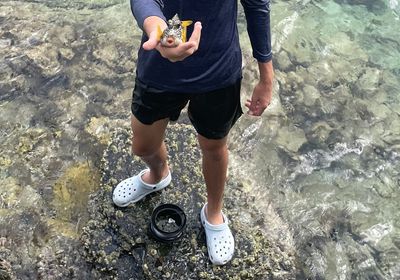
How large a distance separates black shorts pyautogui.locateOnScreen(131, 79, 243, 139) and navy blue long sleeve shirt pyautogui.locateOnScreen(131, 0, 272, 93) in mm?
59

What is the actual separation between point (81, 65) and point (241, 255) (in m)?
2.26

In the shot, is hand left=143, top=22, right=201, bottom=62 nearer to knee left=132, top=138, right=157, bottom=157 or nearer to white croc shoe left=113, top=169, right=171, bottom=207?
knee left=132, top=138, right=157, bottom=157

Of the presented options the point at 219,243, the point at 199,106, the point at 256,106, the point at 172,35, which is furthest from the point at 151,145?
the point at 172,35

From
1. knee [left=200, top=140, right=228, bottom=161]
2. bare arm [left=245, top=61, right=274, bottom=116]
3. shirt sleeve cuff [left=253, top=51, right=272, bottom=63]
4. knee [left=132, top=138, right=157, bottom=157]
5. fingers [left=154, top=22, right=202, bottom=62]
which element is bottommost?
knee [left=132, top=138, right=157, bottom=157]

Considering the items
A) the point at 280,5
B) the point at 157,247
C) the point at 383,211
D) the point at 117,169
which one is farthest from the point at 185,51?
the point at 280,5

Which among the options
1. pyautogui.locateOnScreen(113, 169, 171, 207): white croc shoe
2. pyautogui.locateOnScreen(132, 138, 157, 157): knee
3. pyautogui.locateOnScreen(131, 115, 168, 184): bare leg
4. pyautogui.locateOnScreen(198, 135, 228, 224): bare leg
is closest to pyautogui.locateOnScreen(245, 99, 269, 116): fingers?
pyautogui.locateOnScreen(198, 135, 228, 224): bare leg

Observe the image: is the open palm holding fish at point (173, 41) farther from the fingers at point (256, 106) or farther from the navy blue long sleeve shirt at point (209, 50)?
the fingers at point (256, 106)

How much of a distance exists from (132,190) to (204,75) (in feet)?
4.22

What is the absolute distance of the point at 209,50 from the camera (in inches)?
82.9

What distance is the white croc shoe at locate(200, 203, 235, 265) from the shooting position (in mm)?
2986

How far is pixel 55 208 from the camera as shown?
329 cm

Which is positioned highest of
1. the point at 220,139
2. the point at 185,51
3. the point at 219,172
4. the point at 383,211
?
the point at 185,51

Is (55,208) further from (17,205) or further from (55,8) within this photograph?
(55,8)

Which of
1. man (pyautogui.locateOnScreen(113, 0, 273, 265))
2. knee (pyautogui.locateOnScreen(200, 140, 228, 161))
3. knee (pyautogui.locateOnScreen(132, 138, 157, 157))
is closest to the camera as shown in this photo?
man (pyautogui.locateOnScreen(113, 0, 273, 265))
